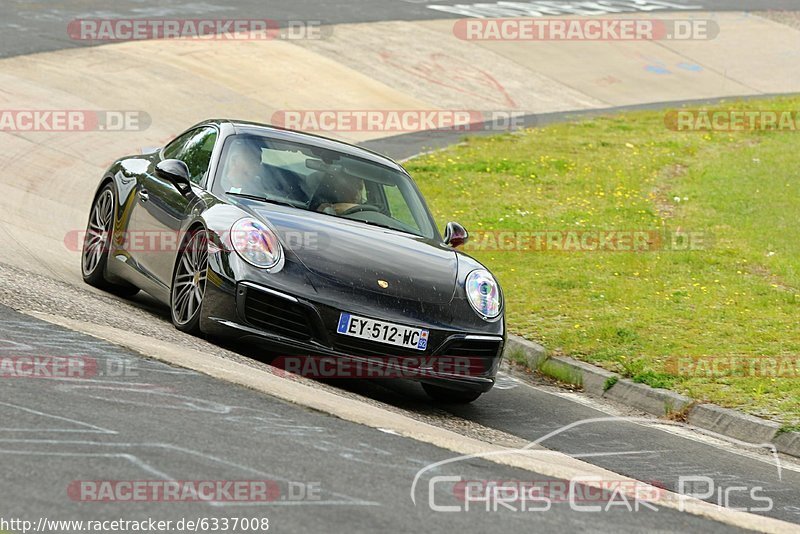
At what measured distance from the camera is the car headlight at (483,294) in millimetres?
7785

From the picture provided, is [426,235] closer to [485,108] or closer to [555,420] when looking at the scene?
[555,420]

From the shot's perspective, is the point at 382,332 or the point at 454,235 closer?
the point at 382,332

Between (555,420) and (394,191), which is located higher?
(394,191)

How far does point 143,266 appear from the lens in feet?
29.1

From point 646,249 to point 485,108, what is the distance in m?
10.5

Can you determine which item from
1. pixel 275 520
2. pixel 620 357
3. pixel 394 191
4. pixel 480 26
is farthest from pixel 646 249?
pixel 480 26

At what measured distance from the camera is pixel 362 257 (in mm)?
7625

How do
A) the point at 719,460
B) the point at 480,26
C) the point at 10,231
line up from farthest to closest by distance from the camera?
1. the point at 480,26
2. the point at 10,231
3. the point at 719,460

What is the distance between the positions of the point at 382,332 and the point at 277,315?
2.01 feet
